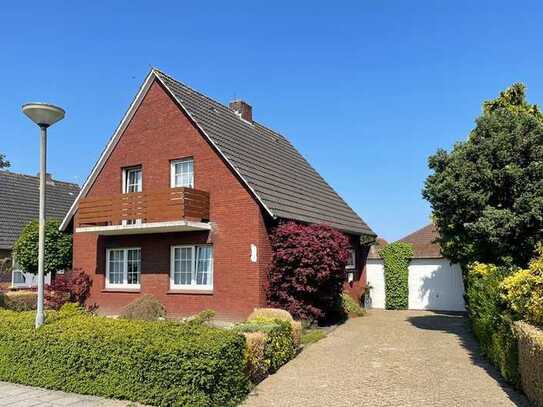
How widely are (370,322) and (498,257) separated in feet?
18.8

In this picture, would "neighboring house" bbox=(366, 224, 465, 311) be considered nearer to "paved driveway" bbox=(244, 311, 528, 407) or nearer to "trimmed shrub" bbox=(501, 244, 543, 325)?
"paved driveway" bbox=(244, 311, 528, 407)

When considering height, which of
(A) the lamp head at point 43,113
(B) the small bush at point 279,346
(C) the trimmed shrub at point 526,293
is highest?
(A) the lamp head at point 43,113

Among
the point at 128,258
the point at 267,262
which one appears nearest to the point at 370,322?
the point at 267,262

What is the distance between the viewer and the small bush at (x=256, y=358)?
8.91m

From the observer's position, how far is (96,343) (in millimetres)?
8461

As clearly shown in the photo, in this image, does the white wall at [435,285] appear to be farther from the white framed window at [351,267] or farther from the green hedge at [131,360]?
the green hedge at [131,360]

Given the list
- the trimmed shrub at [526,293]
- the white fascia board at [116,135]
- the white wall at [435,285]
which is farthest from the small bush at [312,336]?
the white fascia board at [116,135]

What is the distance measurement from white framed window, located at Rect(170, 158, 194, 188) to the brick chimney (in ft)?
18.2

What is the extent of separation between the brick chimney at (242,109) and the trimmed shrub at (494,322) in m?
13.1

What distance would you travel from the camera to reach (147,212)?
55.3 ft

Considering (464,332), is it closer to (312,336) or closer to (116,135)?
(312,336)

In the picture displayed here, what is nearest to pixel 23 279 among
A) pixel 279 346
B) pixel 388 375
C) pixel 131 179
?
pixel 131 179

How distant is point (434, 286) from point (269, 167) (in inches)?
387

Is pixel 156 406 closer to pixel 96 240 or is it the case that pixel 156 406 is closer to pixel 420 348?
pixel 420 348
